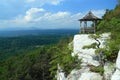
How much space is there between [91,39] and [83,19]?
6334mm

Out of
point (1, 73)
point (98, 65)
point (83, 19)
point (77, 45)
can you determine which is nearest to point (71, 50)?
point (77, 45)

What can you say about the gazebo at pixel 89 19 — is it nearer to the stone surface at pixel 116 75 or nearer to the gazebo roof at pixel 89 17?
the gazebo roof at pixel 89 17

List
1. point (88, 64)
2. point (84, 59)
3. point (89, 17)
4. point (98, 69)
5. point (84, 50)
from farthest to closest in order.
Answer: point (89, 17)
point (84, 50)
point (84, 59)
point (88, 64)
point (98, 69)

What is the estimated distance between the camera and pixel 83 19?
108 feet

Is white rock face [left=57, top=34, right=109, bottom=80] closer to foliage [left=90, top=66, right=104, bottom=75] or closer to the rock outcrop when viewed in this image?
the rock outcrop

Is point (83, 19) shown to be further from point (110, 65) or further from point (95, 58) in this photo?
point (110, 65)

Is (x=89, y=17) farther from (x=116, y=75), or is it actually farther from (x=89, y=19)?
(x=116, y=75)

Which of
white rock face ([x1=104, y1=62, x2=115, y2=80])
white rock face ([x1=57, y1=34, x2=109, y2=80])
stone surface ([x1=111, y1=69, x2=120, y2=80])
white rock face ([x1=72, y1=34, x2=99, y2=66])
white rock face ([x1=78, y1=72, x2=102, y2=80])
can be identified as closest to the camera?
stone surface ([x1=111, y1=69, x2=120, y2=80])

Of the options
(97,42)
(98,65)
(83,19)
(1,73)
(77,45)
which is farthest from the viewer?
(1,73)

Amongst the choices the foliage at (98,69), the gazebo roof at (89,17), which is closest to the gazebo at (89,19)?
the gazebo roof at (89,17)

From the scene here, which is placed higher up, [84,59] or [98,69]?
[84,59]

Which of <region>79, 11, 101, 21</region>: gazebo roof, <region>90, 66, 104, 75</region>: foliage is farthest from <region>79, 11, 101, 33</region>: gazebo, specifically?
<region>90, 66, 104, 75</region>: foliage

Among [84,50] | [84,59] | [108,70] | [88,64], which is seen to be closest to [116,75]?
[108,70]

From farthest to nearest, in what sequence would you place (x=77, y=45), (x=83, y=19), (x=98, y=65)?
(x=83, y=19) < (x=77, y=45) < (x=98, y=65)
